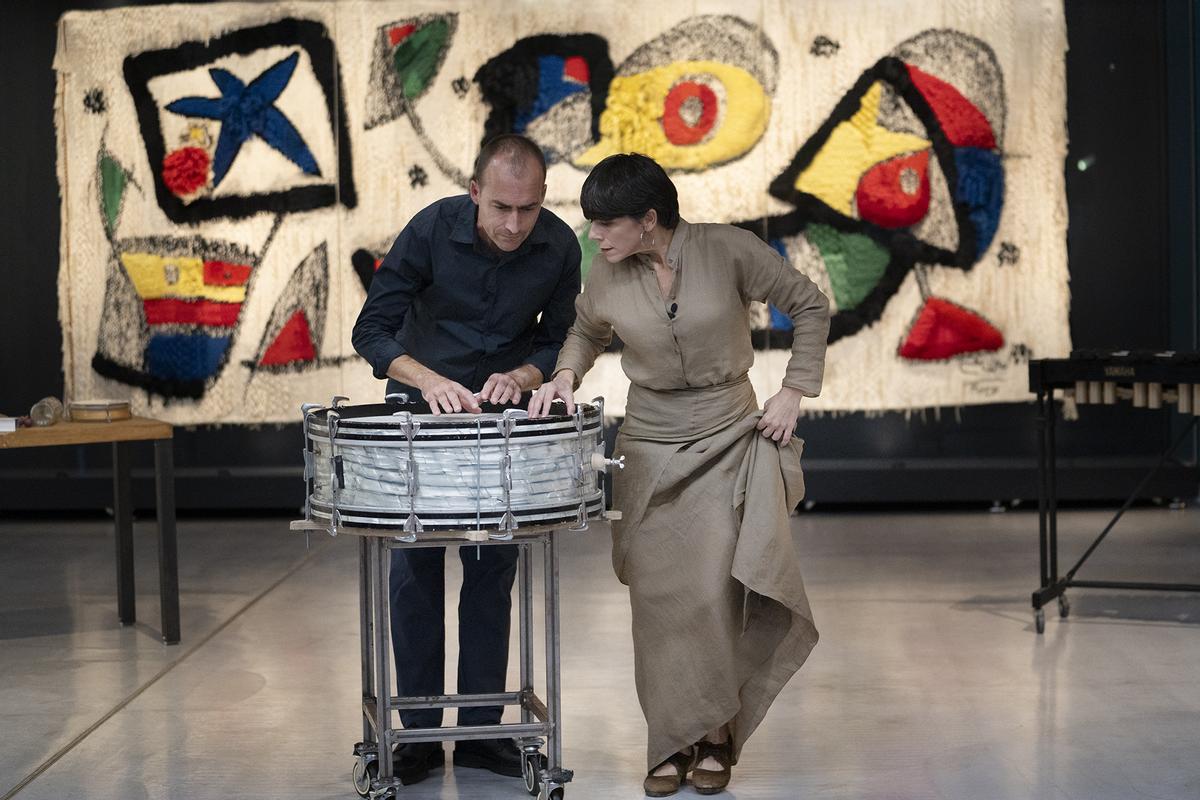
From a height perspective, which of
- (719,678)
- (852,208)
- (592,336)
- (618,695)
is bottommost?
(618,695)

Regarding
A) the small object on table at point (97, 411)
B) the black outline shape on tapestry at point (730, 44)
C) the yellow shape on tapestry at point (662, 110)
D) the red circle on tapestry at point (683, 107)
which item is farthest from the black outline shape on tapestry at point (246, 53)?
the small object on table at point (97, 411)

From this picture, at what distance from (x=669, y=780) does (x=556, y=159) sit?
15.5ft

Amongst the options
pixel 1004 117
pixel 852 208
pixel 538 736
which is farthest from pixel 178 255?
pixel 538 736

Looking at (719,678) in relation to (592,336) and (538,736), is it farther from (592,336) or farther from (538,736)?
(592,336)

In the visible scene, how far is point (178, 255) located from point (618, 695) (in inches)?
175

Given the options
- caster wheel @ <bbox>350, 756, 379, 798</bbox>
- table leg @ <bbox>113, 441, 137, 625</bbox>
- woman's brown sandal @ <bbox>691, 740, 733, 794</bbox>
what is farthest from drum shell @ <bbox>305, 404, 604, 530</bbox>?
table leg @ <bbox>113, 441, 137, 625</bbox>

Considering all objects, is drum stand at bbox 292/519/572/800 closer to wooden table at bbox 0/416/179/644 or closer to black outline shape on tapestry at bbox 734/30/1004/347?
wooden table at bbox 0/416/179/644

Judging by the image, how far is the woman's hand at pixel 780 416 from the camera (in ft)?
10.9

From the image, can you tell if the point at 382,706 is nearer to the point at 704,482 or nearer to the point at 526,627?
the point at 526,627

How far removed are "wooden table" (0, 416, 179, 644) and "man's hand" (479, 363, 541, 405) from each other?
1.97m

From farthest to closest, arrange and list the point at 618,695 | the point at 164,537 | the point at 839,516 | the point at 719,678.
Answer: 1. the point at 839,516
2. the point at 164,537
3. the point at 618,695
4. the point at 719,678

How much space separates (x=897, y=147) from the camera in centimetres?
757

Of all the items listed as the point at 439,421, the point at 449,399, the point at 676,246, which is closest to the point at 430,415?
the point at 439,421

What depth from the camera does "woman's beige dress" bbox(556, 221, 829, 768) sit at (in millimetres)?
3326
